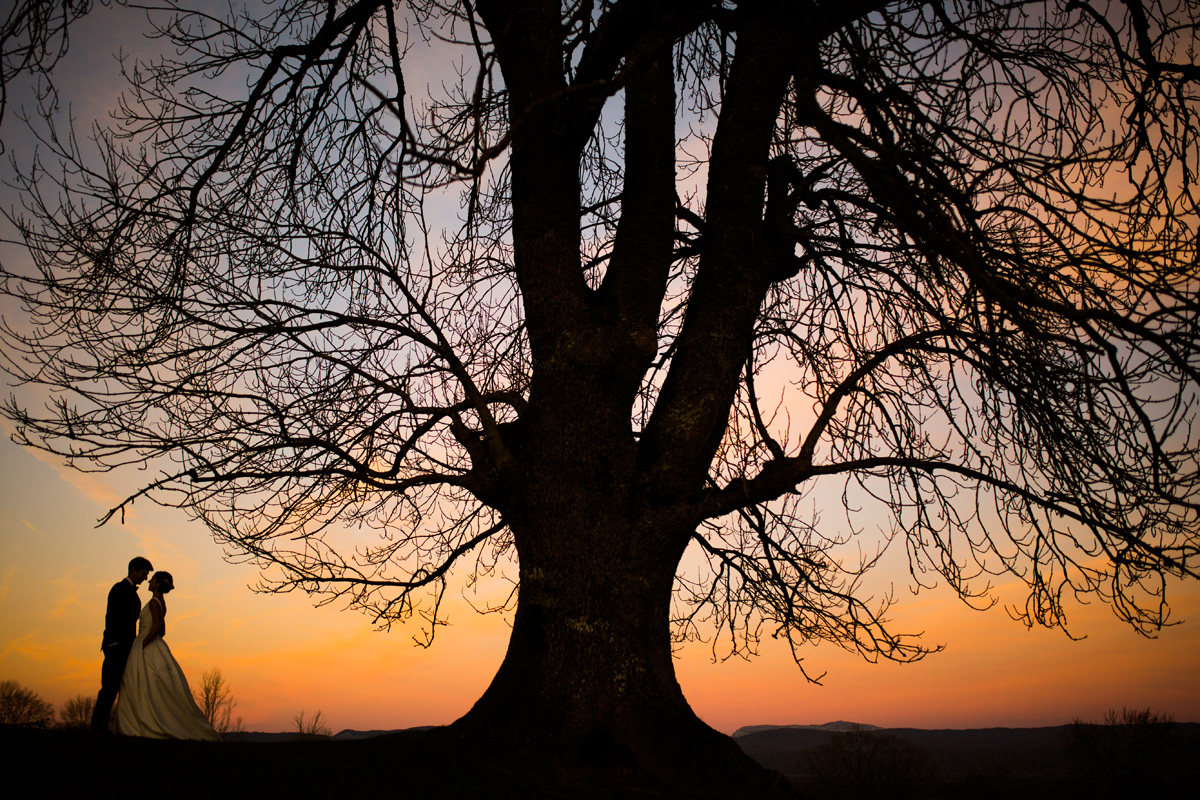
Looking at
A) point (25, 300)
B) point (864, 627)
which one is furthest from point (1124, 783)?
point (25, 300)

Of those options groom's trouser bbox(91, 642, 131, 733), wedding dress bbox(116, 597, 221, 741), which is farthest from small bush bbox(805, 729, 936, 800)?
groom's trouser bbox(91, 642, 131, 733)

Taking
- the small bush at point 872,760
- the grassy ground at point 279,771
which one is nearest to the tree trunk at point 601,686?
the grassy ground at point 279,771

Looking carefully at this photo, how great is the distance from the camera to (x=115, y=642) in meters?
6.00

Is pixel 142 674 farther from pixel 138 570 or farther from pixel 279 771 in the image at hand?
pixel 279 771

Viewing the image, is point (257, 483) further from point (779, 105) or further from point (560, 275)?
point (779, 105)

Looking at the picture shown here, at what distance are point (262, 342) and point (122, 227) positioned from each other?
4.62 feet

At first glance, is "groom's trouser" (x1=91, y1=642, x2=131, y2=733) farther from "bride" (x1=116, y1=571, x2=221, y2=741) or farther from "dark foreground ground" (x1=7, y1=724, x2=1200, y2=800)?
"dark foreground ground" (x1=7, y1=724, x2=1200, y2=800)

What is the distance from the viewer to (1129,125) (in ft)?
15.2

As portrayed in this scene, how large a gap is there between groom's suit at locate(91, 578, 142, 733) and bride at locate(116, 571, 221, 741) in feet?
0.20

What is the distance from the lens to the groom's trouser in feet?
19.4

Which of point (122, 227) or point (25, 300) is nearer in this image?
point (25, 300)

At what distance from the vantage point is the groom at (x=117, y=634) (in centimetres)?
593

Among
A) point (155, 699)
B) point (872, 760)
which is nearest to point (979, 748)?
point (872, 760)

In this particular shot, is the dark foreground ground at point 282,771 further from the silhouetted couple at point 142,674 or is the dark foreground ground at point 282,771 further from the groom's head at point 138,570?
the groom's head at point 138,570
